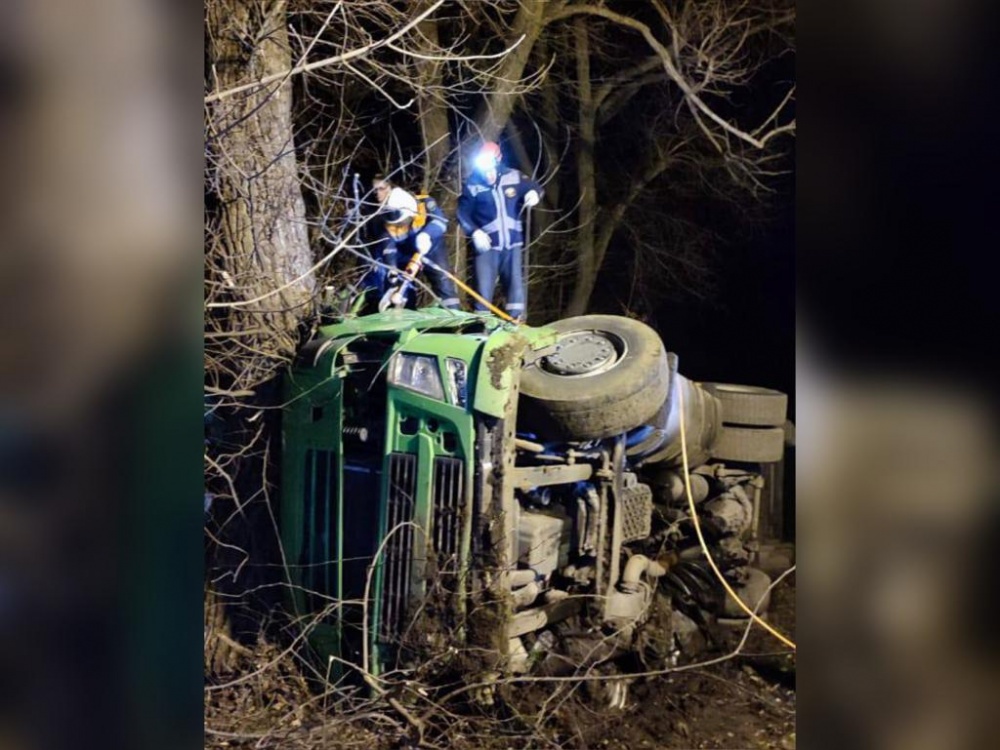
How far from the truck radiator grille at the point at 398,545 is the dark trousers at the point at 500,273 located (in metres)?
0.74

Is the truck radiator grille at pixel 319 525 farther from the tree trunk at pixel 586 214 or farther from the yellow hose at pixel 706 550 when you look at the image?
the yellow hose at pixel 706 550

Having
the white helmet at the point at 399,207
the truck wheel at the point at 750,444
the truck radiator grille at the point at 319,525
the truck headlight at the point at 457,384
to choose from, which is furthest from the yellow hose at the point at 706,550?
the truck radiator grille at the point at 319,525

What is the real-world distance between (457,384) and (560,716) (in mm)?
1448

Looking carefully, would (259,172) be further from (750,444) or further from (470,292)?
(750,444)

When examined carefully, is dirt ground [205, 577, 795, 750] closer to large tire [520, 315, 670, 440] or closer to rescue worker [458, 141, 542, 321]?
large tire [520, 315, 670, 440]

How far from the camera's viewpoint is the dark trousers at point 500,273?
4.04 m

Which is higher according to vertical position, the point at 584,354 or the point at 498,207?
the point at 498,207

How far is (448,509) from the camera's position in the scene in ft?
13.1
